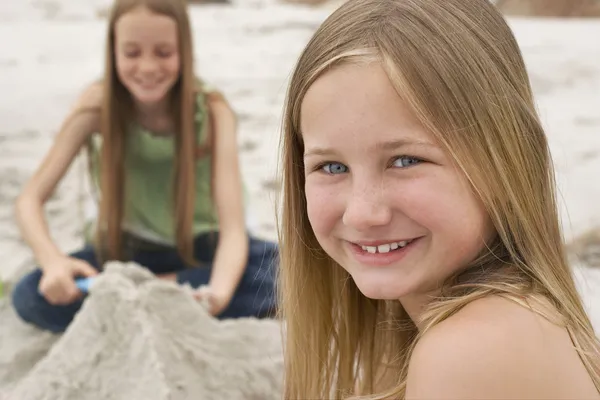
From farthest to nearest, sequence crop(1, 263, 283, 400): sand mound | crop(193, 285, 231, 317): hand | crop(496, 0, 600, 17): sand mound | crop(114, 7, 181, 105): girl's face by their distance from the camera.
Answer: crop(496, 0, 600, 17): sand mound < crop(114, 7, 181, 105): girl's face < crop(193, 285, 231, 317): hand < crop(1, 263, 283, 400): sand mound

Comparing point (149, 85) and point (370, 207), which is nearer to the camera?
point (370, 207)

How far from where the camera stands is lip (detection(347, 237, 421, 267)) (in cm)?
74

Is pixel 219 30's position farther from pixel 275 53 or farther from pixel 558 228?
pixel 558 228

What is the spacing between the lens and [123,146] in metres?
1.52

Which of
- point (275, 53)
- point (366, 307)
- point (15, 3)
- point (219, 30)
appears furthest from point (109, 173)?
point (15, 3)

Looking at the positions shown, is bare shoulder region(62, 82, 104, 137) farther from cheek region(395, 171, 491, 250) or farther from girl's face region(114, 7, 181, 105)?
cheek region(395, 171, 491, 250)

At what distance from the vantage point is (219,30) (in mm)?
3225

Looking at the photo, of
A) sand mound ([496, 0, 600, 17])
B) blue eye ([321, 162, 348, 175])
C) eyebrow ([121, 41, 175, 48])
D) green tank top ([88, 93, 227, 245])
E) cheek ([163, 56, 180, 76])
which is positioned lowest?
green tank top ([88, 93, 227, 245])

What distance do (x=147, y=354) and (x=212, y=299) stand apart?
291mm

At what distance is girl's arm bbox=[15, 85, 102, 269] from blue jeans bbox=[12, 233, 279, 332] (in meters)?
0.12

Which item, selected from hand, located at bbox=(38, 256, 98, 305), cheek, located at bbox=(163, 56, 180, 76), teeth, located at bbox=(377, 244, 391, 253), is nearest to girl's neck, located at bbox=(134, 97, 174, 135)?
cheek, located at bbox=(163, 56, 180, 76)

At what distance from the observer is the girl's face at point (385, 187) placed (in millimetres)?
697

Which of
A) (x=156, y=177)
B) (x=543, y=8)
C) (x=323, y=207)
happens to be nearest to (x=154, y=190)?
(x=156, y=177)

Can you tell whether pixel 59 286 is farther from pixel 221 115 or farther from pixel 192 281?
pixel 221 115
